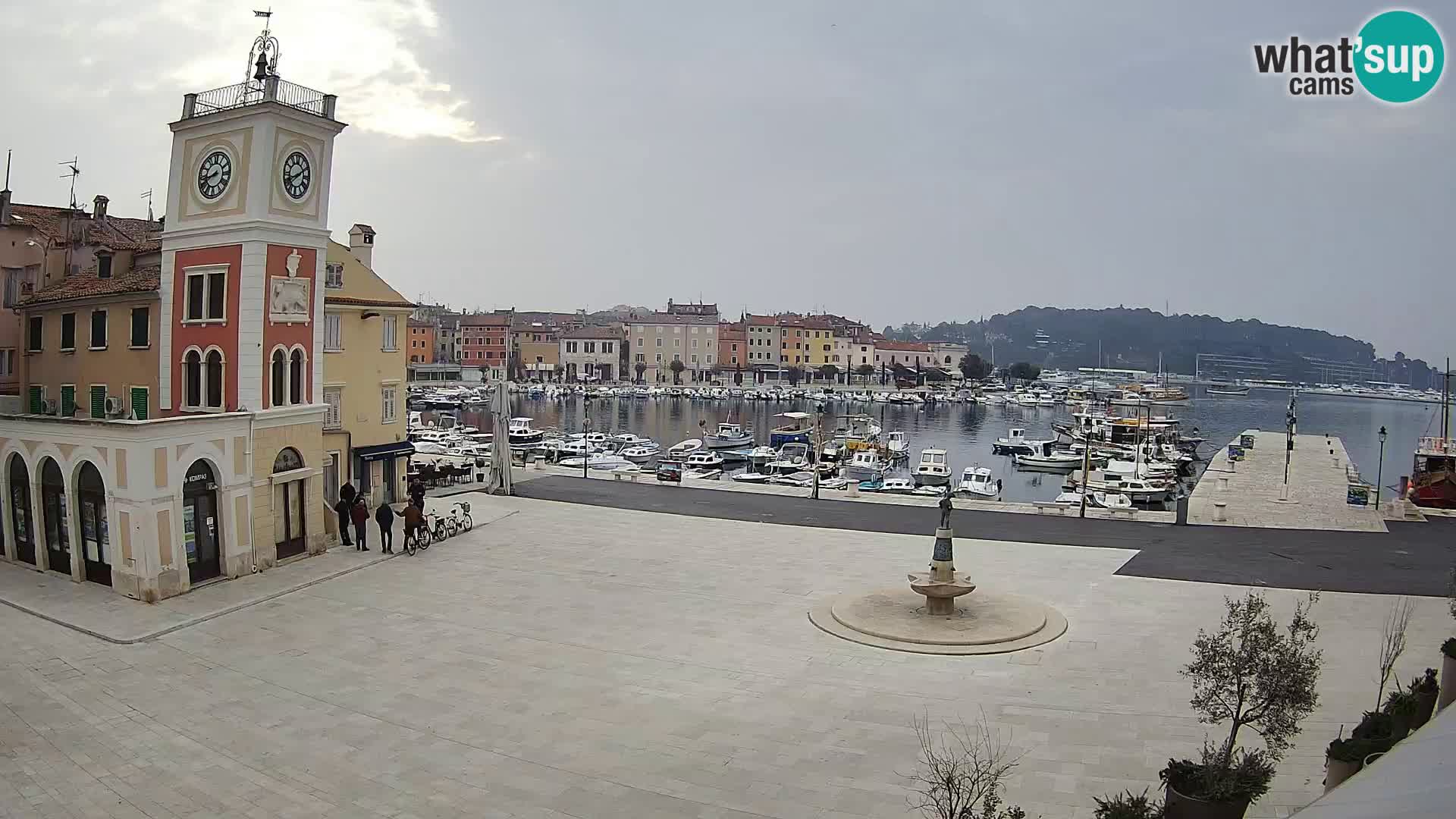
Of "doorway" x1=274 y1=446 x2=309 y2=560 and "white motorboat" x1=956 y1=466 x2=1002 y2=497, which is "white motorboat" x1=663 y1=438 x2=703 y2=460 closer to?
"white motorboat" x1=956 y1=466 x2=1002 y2=497

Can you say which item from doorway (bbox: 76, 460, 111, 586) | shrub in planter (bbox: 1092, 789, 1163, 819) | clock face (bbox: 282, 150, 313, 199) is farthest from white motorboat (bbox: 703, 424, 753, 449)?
shrub in planter (bbox: 1092, 789, 1163, 819)

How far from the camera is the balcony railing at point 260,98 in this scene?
18953mm

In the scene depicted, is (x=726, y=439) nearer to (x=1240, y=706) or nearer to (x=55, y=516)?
(x=55, y=516)

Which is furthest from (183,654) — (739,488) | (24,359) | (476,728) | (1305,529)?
(1305,529)

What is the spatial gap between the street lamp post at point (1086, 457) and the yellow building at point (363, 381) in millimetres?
19376

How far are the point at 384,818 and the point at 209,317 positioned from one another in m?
13.9

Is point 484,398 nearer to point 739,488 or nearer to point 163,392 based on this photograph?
point 739,488

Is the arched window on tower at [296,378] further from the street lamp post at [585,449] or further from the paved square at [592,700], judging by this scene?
the street lamp post at [585,449]

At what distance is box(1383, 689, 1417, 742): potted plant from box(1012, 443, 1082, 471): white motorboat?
189 ft

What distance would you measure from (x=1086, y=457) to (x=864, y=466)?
873 inches

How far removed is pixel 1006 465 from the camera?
223ft

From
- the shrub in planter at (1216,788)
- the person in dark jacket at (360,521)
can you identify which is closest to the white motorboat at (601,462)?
the person in dark jacket at (360,521)

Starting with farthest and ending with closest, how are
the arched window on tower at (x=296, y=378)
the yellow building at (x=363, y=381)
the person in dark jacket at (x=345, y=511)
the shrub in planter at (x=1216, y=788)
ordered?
the yellow building at (x=363, y=381), the person in dark jacket at (x=345, y=511), the arched window on tower at (x=296, y=378), the shrub in planter at (x=1216, y=788)

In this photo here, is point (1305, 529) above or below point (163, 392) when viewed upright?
below
